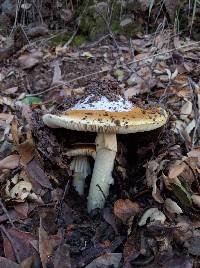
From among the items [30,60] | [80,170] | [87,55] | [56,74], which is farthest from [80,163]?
[30,60]

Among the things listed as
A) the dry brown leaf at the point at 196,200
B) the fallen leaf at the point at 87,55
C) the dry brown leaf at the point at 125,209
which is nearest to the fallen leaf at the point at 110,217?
the dry brown leaf at the point at 125,209

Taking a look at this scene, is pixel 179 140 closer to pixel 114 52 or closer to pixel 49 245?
pixel 49 245

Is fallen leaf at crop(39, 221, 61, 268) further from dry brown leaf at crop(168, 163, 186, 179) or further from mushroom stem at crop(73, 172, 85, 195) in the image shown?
dry brown leaf at crop(168, 163, 186, 179)

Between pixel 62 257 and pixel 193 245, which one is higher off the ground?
pixel 193 245

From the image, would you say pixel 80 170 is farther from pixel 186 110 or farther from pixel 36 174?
pixel 186 110

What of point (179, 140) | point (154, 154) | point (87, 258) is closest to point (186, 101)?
point (179, 140)

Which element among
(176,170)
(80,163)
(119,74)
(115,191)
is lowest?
(115,191)
